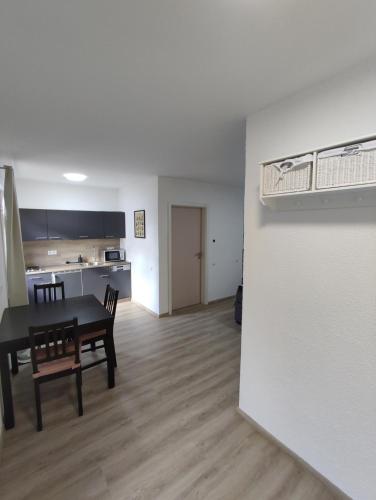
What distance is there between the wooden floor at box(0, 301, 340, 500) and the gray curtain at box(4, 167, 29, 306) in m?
0.88

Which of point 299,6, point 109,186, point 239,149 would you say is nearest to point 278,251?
point 299,6

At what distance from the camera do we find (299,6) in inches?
36.4

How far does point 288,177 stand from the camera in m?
1.47

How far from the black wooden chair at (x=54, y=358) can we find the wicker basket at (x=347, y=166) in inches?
81.9

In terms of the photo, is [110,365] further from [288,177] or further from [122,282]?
[122,282]

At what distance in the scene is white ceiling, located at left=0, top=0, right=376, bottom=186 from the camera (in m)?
0.95

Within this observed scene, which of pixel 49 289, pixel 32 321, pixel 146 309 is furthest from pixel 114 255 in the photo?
pixel 32 321

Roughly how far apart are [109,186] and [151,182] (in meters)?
1.44

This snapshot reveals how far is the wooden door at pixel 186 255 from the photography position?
452 centimetres

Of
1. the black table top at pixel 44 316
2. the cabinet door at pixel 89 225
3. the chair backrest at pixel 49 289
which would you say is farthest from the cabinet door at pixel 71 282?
the black table top at pixel 44 316

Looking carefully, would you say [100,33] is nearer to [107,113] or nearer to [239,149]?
[107,113]

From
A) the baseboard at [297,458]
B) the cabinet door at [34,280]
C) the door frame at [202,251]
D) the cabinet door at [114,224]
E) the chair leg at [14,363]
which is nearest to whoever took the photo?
the baseboard at [297,458]

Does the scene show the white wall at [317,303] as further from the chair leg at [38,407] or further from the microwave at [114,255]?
the microwave at [114,255]

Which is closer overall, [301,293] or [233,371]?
[301,293]
